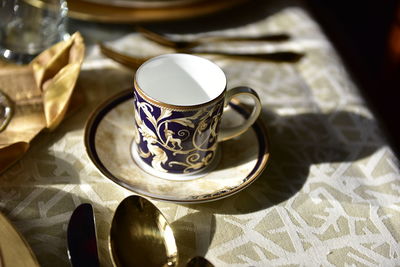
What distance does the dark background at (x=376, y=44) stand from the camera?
0.90 metres

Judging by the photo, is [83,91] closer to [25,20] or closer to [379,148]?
[25,20]

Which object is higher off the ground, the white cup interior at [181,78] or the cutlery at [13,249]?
the white cup interior at [181,78]

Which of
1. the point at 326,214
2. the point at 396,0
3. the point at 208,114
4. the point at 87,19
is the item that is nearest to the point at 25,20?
the point at 87,19

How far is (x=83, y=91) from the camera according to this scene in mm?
503

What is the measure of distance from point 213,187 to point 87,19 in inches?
11.6

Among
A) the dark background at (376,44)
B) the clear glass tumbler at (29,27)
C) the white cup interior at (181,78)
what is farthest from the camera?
the dark background at (376,44)

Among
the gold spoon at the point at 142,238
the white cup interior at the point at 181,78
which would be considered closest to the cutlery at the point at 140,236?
the gold spoon at the point at 142,238

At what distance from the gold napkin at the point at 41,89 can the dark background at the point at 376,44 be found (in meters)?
0.52

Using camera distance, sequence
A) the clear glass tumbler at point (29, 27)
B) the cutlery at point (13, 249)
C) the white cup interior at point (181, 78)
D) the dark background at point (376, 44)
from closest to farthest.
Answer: the cutlery at point (13, 249) → the white cup interior at point (181, 78) → the clear glass tumbler at point (29, 27) → the dark background at point (376, 44)

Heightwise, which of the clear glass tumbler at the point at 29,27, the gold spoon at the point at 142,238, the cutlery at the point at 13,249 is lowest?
the gold spoon at the point at 142,238

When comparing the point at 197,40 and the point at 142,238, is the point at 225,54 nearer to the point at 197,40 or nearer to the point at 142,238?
the point at 197,40

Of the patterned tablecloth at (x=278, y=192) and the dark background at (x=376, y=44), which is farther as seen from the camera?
the dark background at (x=376, y=44)

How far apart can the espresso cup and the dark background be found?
452 millimetres

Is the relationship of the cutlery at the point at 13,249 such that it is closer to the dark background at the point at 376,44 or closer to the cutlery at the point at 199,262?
the cutlery at the point at 199,262
